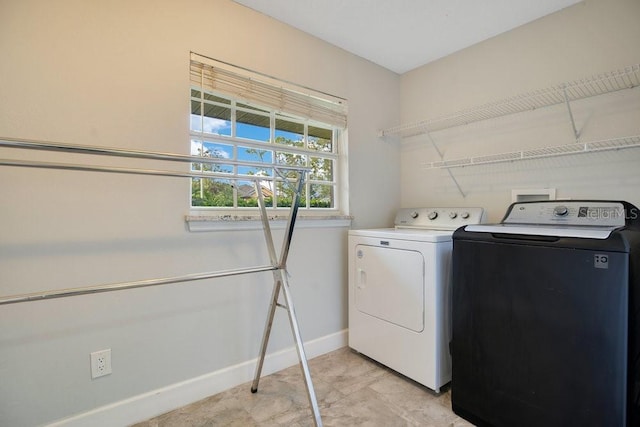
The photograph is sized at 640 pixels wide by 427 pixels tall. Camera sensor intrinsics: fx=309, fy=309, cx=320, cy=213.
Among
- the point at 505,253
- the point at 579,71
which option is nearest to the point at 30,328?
the point at 505,253

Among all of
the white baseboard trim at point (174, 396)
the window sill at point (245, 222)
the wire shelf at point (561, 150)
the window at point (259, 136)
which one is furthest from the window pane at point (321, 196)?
the white baseboard trim at point (174, 396)

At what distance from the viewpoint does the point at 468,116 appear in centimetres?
217

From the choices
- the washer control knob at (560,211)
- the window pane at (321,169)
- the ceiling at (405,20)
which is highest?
the ceiling at (405,20)

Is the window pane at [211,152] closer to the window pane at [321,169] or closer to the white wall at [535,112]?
the window pane at [321,169]

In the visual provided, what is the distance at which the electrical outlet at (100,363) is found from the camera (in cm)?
140

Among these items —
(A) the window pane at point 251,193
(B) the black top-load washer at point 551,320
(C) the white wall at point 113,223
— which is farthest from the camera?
(A) the window pane at point 251,193

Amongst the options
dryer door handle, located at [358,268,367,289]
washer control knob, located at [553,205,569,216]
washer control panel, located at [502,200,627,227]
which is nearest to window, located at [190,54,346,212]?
dryer door handle, located at [358,268,367,289]

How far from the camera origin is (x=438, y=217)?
2238 mm

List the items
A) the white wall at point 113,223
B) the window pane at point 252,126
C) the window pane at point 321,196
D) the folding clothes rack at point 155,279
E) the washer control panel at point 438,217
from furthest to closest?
the window pane at point 321,196 < the washer control panel at point 438,217 < the window pane at point 252,126 < the white wall at point 113,223 < the folding clothes rack at point 155,279

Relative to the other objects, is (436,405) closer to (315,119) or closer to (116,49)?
(315,119)

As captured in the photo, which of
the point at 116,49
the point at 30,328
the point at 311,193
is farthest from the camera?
the point at 311,193

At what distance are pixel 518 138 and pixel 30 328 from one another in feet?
9.08

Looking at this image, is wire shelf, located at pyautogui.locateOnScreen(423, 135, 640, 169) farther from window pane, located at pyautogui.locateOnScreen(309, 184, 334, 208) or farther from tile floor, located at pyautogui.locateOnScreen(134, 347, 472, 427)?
tile floor, located at pyautogui.locateOnScreen(134, 347, 472, 427)

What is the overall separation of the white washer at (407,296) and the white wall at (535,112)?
31 cm
